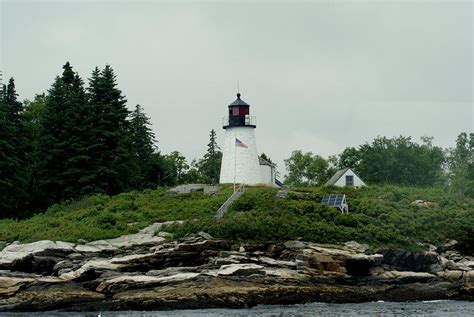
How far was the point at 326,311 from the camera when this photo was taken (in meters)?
37.3

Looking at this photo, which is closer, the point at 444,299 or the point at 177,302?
the point at 177,302

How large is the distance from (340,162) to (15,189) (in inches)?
1194

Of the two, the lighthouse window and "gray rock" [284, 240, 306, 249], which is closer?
"gray rock" [284, 240, 306, 249]

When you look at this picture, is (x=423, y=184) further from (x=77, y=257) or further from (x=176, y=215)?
(x=77, y=257)

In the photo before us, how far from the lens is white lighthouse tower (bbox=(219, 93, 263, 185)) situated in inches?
2299

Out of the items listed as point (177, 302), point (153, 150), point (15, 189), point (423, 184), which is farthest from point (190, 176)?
point (177, 302)

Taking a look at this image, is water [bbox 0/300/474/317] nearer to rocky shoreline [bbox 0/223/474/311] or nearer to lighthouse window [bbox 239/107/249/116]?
rocky shoreline [bbox 0/223/474/311]

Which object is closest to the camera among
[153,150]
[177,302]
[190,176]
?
[177,302]

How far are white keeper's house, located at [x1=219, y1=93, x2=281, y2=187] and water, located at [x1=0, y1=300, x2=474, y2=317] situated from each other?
1974cm

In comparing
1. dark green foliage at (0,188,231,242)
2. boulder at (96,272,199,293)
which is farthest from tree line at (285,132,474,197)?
boulder at (96,272,199,293)

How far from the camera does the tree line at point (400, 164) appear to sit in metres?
72.9

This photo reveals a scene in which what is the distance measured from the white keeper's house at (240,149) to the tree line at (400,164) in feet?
53.1

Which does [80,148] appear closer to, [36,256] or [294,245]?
[36,256]

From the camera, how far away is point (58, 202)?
59406 mm
